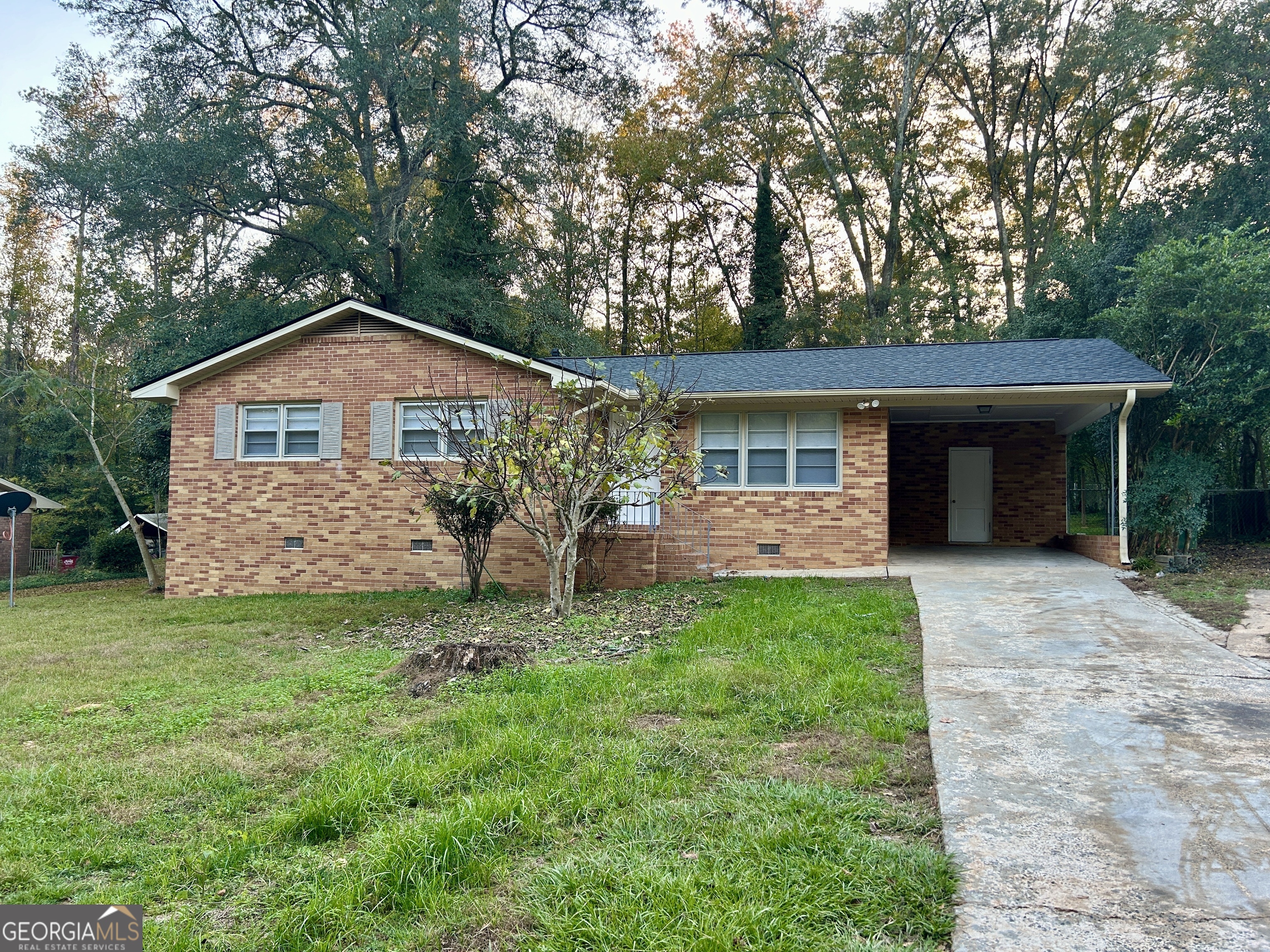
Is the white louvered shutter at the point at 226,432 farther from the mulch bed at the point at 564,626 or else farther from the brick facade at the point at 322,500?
the mulch bed at the point at 564,626

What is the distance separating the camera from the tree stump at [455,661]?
605cm

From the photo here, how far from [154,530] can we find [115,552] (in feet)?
4.33

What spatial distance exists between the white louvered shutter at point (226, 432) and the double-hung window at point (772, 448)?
8079 millimetres

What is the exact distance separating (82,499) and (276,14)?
1537cm

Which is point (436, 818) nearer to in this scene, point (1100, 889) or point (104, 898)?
point (104, 898)

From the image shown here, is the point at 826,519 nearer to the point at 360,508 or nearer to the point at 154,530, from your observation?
the point at 360,508

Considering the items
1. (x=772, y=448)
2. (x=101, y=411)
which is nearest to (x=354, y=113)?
(x=101, y=411)

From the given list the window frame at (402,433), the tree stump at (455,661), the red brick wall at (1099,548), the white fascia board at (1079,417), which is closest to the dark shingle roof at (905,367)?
the white fascia board at (1079,417)

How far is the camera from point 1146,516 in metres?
11.8

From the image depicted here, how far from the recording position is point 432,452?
510 inches

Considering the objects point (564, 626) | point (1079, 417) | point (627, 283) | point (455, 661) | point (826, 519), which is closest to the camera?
point (455, 661)

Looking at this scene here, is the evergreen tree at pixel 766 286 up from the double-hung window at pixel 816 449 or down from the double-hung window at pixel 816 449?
up

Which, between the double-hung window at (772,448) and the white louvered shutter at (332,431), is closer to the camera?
the double-hung window at (772,448)

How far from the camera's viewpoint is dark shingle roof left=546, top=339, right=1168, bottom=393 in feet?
39.0
